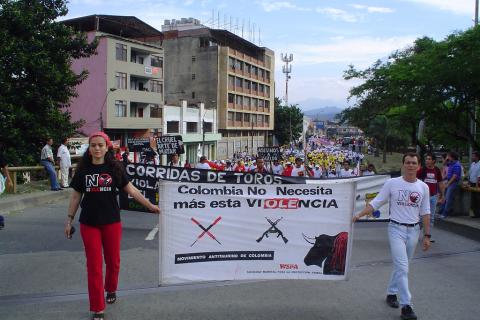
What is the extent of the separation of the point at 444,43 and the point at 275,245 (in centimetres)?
1621

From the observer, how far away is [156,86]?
5406 cm

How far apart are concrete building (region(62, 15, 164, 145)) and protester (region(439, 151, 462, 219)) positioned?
1342 inches

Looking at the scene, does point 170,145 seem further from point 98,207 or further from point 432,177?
point 98,207

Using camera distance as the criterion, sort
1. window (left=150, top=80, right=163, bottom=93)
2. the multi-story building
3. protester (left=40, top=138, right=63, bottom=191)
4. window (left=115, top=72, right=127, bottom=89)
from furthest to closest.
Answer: the multi-story building
window (left=150, top=80, right=163, bottom=93)
window (left=115, top=72, right=127, bottom=89)
protester (left=40, top=138, right=63, bottom=191)

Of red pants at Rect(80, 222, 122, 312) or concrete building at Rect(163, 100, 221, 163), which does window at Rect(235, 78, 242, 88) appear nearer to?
concrete building at Rect(163, 100, 221, 163)

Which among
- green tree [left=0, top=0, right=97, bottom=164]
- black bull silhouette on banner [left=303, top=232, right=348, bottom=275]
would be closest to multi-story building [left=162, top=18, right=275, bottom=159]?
green tree [left=0, top=0, right=97, bottom=164]

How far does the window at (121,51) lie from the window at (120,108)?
4089 millimetres

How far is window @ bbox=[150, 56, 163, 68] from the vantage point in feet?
176

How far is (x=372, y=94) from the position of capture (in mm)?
31594

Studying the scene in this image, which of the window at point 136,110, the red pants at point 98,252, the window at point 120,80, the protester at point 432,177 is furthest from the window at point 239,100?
the red pants at point 98,252

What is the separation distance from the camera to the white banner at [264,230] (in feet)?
17.0

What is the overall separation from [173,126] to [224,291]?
53.7m

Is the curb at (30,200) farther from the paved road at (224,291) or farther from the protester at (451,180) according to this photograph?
the protester at (451,180)

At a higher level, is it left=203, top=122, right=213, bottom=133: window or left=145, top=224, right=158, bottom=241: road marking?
left=203, top=122, right=213, bottom=133: window
